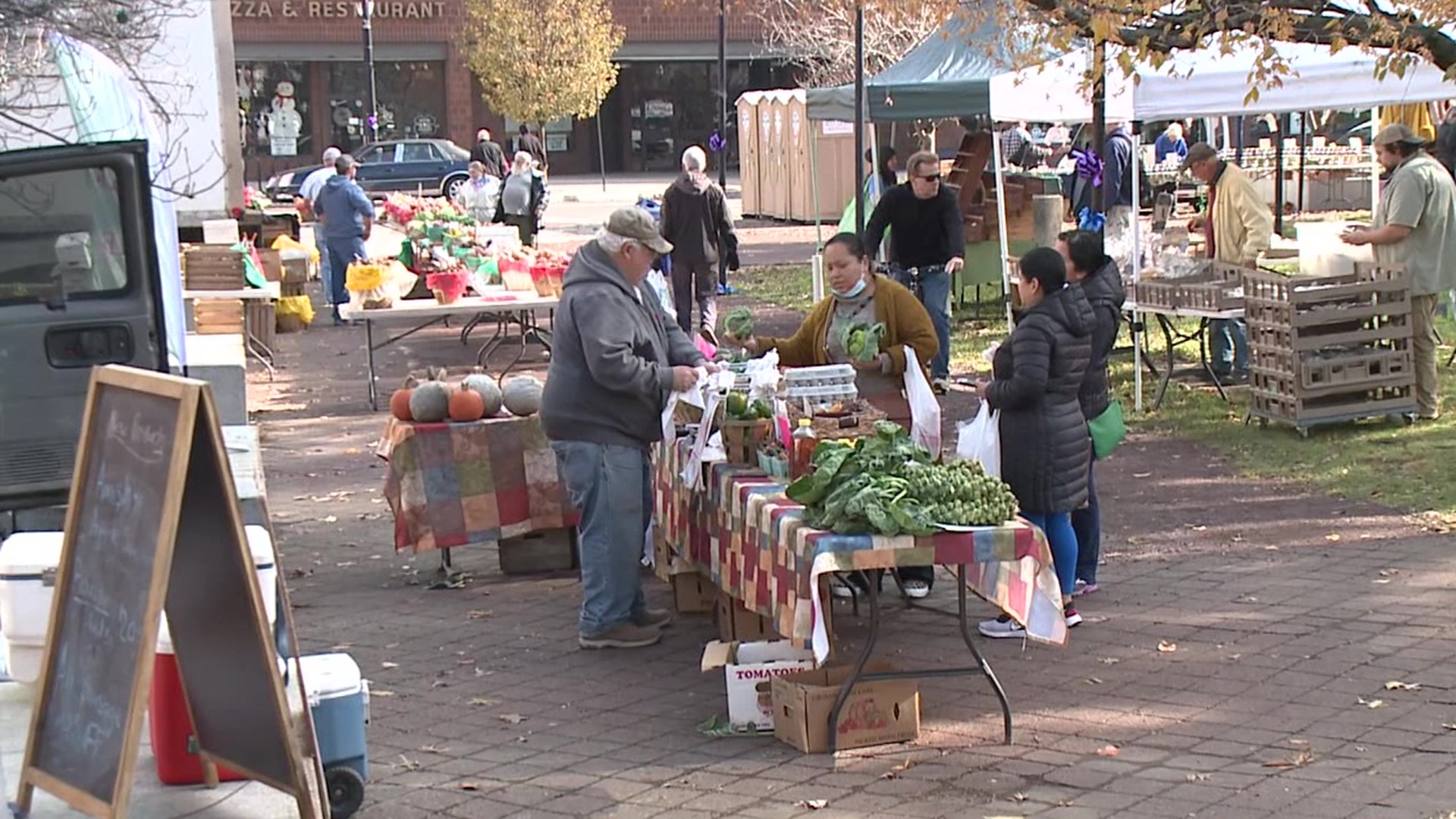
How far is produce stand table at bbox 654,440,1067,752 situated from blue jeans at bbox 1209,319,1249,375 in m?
7.17

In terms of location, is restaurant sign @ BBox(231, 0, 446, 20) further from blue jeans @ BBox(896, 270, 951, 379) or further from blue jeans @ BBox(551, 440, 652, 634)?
blue jeans @ BBox(551, 440, 652, 634)

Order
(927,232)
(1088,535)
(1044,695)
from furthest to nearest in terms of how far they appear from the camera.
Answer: (927,232)
(1088,535)
(1044,695)

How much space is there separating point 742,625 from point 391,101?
4490 cm

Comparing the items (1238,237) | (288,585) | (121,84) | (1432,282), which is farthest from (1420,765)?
(121,84)

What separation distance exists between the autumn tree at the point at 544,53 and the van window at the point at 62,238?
31491 mm

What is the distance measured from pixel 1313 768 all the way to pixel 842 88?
12722 millimetres

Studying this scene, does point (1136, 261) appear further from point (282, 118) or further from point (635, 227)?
point (282, 118)

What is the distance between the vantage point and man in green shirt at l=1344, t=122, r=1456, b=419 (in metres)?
10.7

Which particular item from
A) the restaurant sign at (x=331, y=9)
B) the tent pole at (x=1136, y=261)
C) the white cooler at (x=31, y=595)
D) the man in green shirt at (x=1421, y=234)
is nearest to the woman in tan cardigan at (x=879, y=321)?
the white cooler at (x=31, y=595)

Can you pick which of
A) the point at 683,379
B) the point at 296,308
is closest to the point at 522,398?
the point at 683,379

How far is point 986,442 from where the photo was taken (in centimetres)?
662

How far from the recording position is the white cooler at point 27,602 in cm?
447

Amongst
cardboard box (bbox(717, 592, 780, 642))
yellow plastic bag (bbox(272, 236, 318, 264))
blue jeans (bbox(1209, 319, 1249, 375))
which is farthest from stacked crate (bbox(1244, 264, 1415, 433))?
yellow plastic bag (bbox(272, 236, 318, 264))

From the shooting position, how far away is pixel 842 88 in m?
17.2
